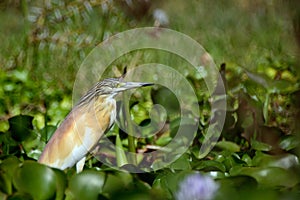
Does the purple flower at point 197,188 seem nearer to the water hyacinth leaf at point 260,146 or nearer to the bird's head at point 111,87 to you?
the water hyacinth leaf at point 260,146

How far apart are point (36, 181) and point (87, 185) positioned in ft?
0.22

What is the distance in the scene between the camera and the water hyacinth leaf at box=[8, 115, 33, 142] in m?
1.57

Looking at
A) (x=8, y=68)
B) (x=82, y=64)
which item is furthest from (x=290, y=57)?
(x=8, y=68)

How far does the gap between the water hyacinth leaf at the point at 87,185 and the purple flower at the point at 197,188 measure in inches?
4.7

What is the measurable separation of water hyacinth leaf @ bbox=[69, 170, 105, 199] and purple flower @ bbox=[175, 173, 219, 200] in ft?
0.39

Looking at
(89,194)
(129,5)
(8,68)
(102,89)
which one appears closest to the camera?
(89,194)

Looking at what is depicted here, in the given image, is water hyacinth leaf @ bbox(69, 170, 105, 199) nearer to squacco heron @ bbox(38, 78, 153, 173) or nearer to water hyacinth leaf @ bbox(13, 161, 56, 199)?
water hyacinth leaf @ bbox(13, 161, 56, 199)

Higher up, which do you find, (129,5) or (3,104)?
(129,5)

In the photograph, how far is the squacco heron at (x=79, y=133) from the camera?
140 centimetres

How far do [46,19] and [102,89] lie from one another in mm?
1859

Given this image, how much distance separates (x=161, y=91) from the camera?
6.07 feet

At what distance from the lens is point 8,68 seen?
3.00 m

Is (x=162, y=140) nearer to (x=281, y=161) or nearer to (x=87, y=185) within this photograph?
(x=281, y=161)

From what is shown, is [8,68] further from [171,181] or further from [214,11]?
[171,181]
